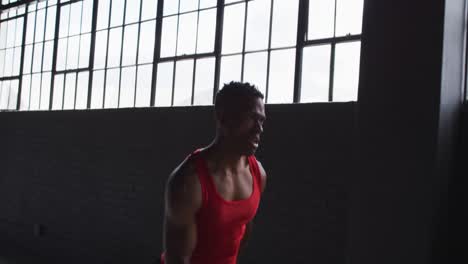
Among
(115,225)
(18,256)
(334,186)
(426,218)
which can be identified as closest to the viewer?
(426,218)

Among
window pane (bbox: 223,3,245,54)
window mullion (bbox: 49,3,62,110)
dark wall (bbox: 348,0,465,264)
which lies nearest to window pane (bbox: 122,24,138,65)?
window pane (bbox: 223,3,245,54)

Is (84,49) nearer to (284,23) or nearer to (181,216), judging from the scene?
(284,23)

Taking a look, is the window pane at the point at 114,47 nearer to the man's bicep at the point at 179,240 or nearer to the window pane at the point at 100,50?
the window pane at the point at 100,50

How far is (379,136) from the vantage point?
295 cm

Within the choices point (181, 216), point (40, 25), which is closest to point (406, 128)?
point (181, 216)

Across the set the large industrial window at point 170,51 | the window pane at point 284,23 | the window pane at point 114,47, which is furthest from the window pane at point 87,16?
the window pane at point 284,23

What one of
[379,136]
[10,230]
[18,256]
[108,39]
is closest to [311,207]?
[379,136]

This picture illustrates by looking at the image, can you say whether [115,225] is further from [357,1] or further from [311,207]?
[357,1]

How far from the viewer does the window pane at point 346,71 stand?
3775 mm

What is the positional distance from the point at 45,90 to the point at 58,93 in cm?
35

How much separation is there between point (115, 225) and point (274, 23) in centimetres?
262

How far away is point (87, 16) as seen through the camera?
6.43 metres

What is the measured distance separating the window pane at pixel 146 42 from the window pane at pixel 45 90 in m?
1.92

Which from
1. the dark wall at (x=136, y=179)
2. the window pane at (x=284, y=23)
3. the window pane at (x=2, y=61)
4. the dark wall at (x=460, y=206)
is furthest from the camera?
the window pane at (x=2, y=61)
